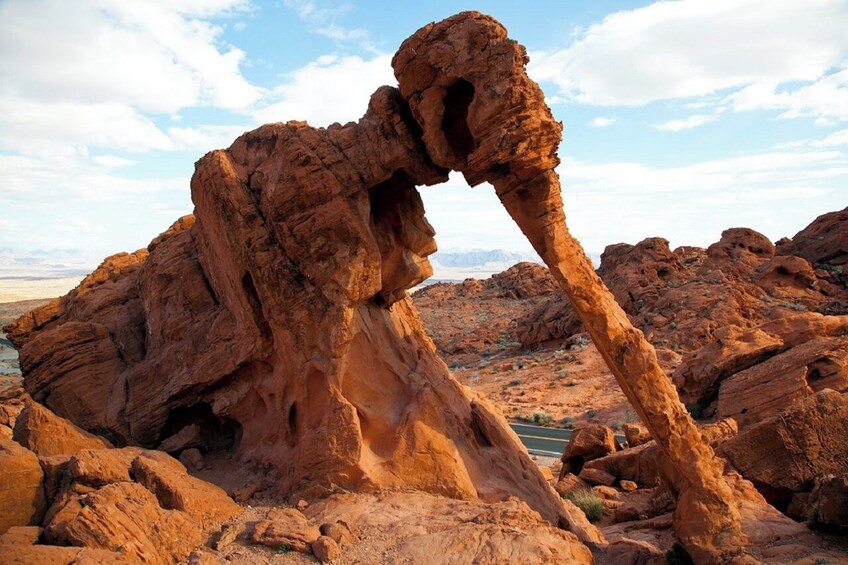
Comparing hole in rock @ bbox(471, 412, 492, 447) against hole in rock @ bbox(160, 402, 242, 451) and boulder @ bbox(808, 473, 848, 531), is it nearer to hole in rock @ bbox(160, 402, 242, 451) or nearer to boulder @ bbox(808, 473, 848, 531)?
hole in rock @ bbox(160, 402, 242, 451)

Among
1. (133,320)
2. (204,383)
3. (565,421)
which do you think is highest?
(133,320)

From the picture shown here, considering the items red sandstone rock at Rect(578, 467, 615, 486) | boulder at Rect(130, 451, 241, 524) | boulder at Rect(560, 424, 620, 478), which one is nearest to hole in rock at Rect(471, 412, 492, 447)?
boulder at Rect(130, 451, 241, 524)

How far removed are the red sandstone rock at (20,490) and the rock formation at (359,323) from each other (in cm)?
135

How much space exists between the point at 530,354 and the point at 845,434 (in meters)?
30.2

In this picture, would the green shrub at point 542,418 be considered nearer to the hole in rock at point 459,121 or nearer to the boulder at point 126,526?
the hole in rock at point 459,121

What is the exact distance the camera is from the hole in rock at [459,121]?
1166 centimetres

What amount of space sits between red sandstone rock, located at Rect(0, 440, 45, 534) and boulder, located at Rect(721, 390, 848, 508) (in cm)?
1387

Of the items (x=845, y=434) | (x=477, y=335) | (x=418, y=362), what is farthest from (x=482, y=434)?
(x=477, y=335)

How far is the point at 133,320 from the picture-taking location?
1569 cm

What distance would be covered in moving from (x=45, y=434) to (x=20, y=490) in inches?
79.1

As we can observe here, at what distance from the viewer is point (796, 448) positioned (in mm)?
12875

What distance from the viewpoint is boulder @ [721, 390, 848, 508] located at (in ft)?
41.3

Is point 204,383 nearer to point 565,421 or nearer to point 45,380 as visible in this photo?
point 45,380

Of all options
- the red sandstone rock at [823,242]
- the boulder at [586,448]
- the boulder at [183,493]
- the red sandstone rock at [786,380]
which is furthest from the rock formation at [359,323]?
the red sandstone rock at [823,242]
